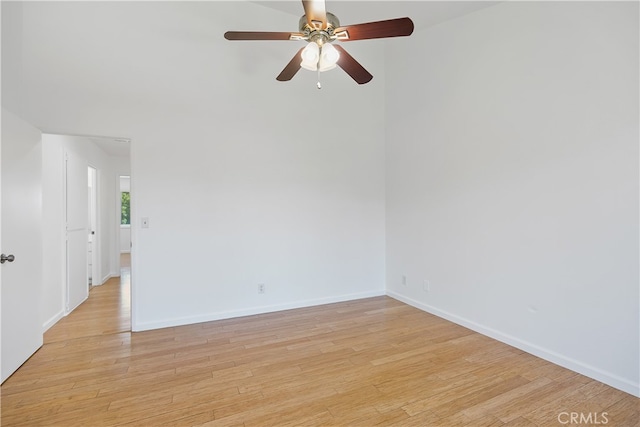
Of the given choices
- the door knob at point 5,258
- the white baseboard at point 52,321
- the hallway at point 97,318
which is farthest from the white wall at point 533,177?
the white baseboard at point 52,321

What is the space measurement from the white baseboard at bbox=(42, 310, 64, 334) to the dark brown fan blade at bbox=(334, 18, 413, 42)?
4.05 metres

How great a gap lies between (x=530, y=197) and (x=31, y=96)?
456 cm

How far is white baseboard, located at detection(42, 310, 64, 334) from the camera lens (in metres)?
3.26

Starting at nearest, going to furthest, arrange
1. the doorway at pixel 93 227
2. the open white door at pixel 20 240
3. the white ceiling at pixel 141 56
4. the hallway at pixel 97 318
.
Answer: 1. the open white door at pixel 20 240
2. the white ceiling at pixel 141 56
3. the hallway at pixel 97 318
4. the doorway at pixel 93 227

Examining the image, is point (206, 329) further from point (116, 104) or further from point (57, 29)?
point (57, 29)

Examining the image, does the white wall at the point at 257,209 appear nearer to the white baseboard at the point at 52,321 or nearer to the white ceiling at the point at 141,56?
the white ceiling at the point at 141,56

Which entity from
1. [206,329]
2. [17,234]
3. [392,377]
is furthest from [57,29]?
[392,377]

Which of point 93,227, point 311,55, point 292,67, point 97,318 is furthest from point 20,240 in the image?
point 93,227

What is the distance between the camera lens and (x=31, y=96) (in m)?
2.77

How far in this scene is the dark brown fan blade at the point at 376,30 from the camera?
201 centimetres

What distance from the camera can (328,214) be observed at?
4129mm

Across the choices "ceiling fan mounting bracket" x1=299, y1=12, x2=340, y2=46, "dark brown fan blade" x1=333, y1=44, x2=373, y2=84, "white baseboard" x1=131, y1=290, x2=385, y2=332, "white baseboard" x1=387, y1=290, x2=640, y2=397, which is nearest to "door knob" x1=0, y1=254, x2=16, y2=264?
"white baseboard" x1=131, y1=290, x2=385, y2=332

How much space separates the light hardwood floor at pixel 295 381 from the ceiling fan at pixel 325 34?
2.41 metres

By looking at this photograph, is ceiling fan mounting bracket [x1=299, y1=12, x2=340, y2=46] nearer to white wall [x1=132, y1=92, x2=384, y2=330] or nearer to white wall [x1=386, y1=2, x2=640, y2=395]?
white wall [x1=132, y1=92, x2=384, y2=330]
